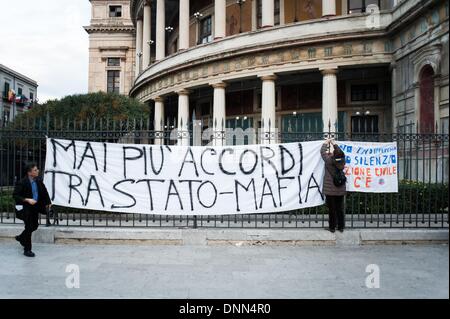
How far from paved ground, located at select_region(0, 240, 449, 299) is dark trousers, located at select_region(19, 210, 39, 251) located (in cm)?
27

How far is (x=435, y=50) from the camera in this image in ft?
52.4

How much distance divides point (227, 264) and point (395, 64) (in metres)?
16.2

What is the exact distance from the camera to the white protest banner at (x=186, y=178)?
8.95 meters

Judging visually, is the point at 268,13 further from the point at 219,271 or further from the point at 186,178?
the point at 219,271

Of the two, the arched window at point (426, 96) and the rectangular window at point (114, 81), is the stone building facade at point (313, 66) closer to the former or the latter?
the arched window at point (426, 96)

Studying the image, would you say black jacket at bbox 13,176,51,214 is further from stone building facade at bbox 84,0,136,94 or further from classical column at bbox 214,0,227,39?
stone building facade at bbox 84,0,136,94

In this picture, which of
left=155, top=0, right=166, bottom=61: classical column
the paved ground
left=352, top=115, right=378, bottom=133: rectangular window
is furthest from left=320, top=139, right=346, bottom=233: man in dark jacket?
left=155, top=0, right=166, bottom=61: classical column

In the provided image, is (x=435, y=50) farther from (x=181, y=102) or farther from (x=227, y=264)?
(x=181, y=102)

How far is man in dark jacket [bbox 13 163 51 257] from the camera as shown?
7688 mm

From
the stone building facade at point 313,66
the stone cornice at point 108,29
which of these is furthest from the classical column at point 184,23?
the stone cornice at point 108,29

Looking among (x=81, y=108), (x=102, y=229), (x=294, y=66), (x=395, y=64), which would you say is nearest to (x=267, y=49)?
(x=294, y=66)

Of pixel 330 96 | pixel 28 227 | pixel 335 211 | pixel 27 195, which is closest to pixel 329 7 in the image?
pixel 330 96
